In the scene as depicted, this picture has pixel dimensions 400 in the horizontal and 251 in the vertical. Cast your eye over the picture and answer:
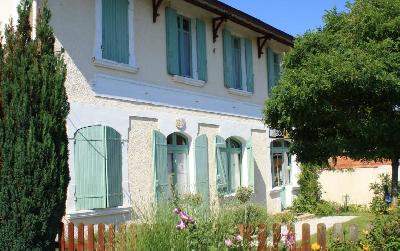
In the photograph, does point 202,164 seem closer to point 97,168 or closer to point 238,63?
point 97,168

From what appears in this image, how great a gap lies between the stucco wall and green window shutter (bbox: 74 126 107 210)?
1276 centimetres

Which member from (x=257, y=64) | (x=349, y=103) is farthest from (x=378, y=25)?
(x=257, y=64)

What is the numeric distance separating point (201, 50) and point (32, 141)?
7.83m

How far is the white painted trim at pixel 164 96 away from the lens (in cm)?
1138

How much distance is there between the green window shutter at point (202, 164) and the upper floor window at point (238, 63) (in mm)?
2188

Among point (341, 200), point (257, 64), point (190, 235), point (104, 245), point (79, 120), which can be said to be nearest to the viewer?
point (190, 235)

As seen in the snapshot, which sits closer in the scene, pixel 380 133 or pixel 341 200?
pixel 380 133

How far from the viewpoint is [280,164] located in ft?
63.3

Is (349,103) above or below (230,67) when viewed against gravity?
below

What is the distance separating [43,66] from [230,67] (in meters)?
8.79

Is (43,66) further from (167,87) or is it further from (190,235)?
(167,87)

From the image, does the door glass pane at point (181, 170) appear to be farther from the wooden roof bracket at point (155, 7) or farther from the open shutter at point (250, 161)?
the wooden roof bracket at point (155, 7)

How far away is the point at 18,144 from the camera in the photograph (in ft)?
23.5

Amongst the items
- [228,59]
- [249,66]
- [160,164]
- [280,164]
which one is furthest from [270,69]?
[160,164]
